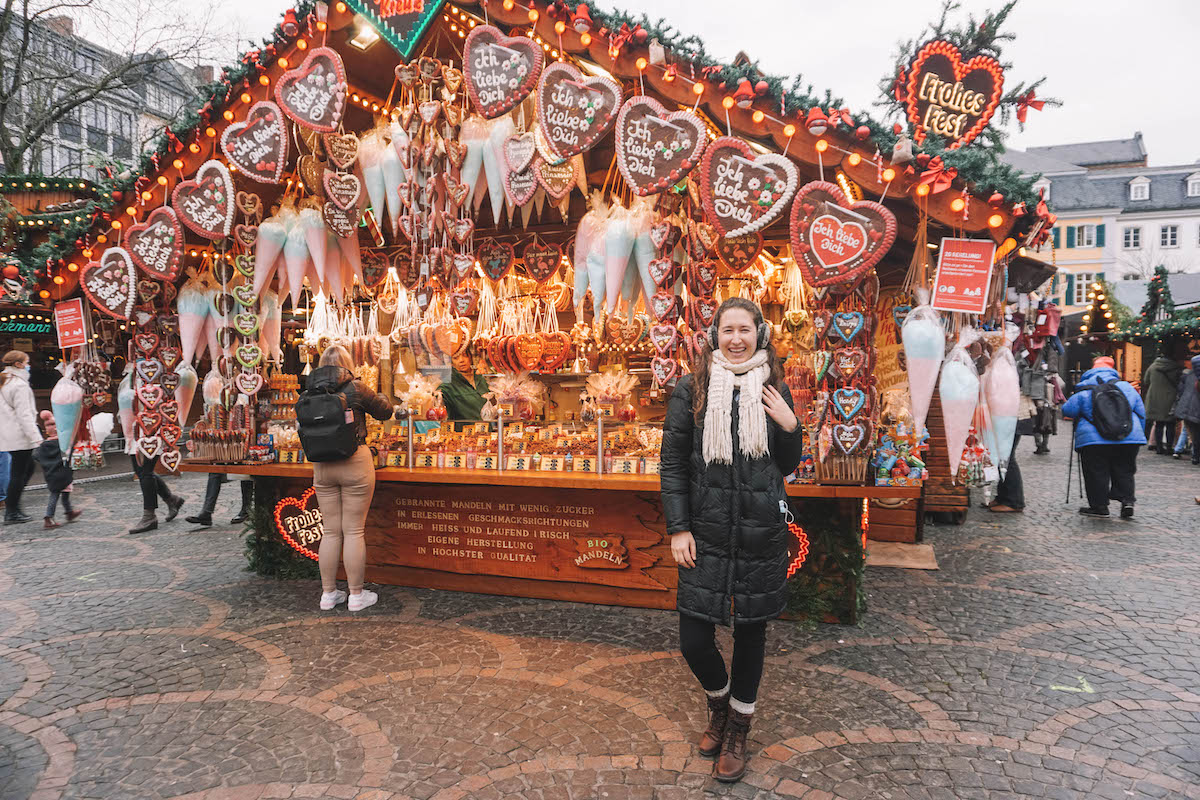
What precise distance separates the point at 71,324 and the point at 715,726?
22.3ft

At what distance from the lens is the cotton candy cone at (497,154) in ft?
16.5

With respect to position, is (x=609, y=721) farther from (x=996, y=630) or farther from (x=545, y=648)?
(x=996, y=630)

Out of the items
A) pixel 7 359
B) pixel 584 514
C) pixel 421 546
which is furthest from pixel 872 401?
pixel 7 359

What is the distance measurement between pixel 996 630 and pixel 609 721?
2978 mm

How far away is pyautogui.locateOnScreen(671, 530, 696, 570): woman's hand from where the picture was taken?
2.92 metres

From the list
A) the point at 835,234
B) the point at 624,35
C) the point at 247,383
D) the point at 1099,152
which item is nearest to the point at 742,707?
the point at 835,234

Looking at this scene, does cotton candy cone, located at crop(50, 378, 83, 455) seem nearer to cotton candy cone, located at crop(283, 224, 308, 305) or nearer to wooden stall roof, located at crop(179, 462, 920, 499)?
wooden stall roof, located at crop(179, 462, 920, 499)

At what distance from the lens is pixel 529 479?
4965 mm

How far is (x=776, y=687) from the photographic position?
12.5 feet

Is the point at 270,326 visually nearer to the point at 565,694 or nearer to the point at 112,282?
the point at 112,282

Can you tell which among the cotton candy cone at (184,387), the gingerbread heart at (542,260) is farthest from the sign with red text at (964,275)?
the cotton candy cone at (184,387)

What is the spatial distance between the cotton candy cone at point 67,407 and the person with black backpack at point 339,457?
307 cm

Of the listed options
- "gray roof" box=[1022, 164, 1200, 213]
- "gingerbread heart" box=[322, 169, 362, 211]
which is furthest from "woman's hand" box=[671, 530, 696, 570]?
"gray roof" box=[1022, 164, 1200, 213]

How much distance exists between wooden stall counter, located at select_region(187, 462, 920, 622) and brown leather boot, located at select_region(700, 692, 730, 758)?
1.64 m
